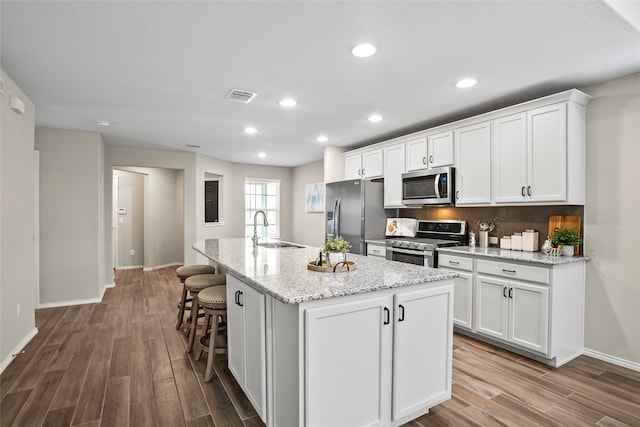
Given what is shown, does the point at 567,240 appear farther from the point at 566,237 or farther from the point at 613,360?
the point at 613,360

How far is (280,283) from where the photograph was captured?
1.80 m

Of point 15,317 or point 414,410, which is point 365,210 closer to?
point 414,410

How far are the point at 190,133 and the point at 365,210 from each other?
8.93ft

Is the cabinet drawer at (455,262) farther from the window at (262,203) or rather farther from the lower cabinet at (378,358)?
the window at (262,203)

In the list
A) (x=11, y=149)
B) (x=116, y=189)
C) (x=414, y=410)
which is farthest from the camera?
(x=116, y=189)

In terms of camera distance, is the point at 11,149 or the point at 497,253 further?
the point at 497,253

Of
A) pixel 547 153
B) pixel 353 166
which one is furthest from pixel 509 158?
pixel 353 166

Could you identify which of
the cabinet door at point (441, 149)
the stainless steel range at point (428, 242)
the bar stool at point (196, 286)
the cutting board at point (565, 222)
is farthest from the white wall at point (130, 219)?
the cutting board at point (565, 222)

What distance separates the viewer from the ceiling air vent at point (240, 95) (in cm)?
310

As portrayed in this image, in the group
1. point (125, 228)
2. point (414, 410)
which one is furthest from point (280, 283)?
point (125, 228)

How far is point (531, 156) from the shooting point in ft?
9.95

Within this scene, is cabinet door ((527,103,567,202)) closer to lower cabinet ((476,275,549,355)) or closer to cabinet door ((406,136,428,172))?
lower cabinet ((476,275,549,355))

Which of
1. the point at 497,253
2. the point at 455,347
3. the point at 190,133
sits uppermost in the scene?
the point at 190,133

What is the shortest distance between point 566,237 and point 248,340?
2800 mm
